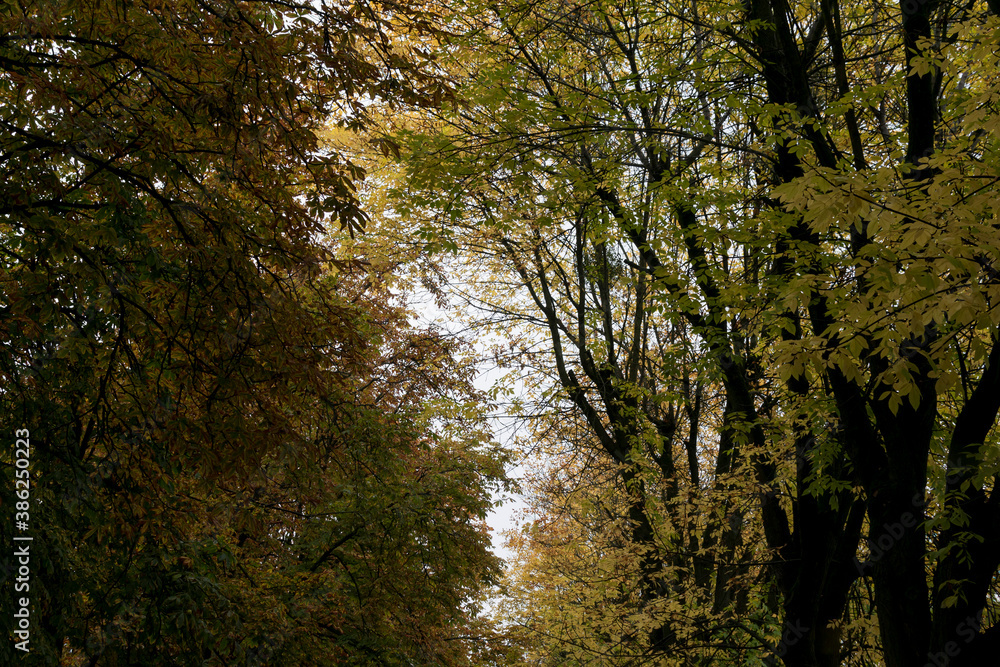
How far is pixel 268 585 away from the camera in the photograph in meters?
7.39

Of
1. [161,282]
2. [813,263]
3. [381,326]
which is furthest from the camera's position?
[381,326]

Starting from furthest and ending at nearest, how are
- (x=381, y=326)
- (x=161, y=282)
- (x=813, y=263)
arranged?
(x=381, y=326) < (x=813, y=263) < (x=161, y=282)

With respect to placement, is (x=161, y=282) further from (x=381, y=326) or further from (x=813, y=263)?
(x=381, y=326)

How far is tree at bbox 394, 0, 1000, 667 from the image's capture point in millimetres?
4190

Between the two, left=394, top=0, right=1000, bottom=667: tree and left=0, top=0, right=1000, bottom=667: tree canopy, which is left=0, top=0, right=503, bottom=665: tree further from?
left=394, top=0, right=1000, bottom=667: tree

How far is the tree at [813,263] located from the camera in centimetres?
419

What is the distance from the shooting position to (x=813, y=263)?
6418 mm

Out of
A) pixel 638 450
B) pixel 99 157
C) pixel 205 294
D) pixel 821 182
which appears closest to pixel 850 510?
pixel 821 182

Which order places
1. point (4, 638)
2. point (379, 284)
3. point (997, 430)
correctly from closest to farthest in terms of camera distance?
point (4, 638)
point (997, 430)
point (379, 284)

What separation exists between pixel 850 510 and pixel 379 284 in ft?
30.9

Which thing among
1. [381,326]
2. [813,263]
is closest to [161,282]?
[813,263]

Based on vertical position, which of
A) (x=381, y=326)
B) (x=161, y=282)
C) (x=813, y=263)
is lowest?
(x=161, y=282)

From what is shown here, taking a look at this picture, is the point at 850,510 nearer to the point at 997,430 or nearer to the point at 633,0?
the point at 997,430

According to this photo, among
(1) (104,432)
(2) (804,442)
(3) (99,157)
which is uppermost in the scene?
(2) (804,442)
